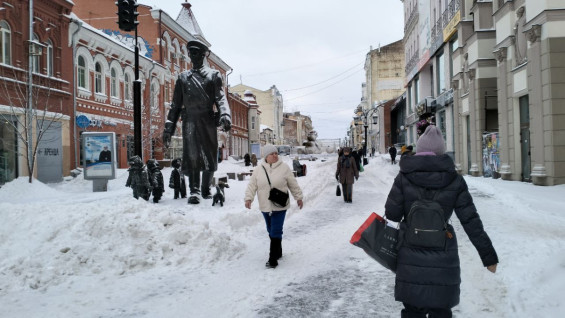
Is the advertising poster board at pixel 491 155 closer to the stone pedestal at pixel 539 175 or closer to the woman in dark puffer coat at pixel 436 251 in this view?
the stone pedestal at pixel 539 175

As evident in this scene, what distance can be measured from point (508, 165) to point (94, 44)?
20.7m

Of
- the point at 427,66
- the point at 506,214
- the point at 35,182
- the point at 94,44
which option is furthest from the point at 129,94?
the point at 506,214

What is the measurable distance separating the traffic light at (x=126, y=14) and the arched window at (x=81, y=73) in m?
13.5

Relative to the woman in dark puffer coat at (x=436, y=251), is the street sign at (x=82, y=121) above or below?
above

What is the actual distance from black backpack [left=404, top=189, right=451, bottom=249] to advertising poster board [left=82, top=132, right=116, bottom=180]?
1279 centimetres

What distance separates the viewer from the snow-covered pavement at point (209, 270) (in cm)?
408

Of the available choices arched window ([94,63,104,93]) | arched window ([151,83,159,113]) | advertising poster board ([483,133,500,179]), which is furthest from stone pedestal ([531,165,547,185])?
arched window ([151,83,159,113])

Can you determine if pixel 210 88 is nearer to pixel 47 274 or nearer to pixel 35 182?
pixel 47 274

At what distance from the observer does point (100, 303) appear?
168 inches

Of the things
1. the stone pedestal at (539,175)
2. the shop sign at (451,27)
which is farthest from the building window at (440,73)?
the stone pedestal at (539,175)

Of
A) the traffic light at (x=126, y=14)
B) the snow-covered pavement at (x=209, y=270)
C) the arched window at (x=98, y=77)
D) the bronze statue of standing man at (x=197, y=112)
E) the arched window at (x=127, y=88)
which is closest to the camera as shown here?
the snow-covered pavement at (x=209, y=270)

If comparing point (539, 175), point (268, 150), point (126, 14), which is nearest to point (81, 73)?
point (126, 14)

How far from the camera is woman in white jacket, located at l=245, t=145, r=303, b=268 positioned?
5.62 metres

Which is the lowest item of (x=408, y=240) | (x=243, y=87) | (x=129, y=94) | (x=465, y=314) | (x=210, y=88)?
(x=465, y=314)
